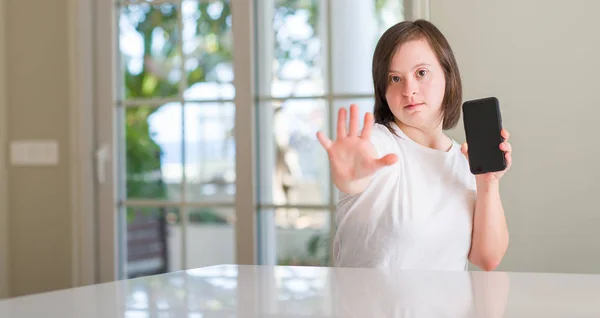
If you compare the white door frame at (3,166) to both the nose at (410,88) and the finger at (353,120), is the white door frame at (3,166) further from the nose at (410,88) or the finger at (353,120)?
the finger at (353,120)

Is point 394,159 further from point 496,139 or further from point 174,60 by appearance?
point 174,60

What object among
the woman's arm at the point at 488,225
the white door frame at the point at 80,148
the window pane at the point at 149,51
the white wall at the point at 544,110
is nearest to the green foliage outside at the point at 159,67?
the window pane at the point at 149,51

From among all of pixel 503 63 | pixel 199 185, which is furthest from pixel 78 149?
pixel 503 63

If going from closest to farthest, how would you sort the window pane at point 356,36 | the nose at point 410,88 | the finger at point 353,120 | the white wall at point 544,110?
the finger at point 353,120 → the nose at point 410,88 → the white wall at point 544,110 → the window pane at point 356,36

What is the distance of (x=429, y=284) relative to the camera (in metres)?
0.64

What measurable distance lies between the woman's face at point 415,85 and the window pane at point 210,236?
4.65 ft

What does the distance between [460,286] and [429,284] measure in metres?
0.03

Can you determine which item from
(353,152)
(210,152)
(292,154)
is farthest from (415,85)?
(210,152)

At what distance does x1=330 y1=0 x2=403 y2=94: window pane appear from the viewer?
97.3 inches

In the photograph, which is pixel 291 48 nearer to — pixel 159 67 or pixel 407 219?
pixel 159 67

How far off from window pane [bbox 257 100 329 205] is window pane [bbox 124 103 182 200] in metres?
0.40

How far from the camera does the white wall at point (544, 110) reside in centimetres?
213

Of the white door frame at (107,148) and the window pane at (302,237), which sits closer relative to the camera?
the window pane at (302,237)

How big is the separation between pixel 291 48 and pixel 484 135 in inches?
58.1
